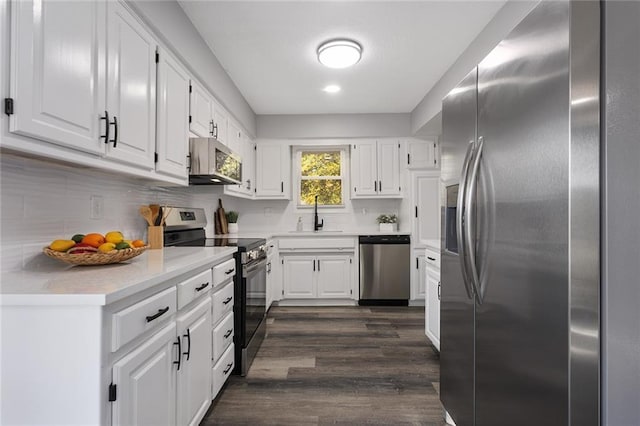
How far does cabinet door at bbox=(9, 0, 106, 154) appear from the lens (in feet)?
3.47

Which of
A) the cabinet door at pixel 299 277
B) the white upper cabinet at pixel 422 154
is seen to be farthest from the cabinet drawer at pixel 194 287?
the white upper cabinet at pixel 422 154

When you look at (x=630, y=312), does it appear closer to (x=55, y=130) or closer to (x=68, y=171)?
(x=55, y=130)

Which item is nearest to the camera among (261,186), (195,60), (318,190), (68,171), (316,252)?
(68,171)

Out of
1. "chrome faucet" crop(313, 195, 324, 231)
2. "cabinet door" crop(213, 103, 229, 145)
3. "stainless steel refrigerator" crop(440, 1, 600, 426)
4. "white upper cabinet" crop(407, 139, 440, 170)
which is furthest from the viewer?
"chrome faucet" crop(313, 195, 324, 231)

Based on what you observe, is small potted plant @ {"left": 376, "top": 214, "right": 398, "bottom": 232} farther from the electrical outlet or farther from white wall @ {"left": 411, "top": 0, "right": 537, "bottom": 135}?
the electrical outlet

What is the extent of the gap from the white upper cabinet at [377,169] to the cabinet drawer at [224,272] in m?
2.60

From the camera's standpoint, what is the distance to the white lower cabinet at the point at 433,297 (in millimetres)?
2633

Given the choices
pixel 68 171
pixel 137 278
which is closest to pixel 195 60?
pixel 68 171

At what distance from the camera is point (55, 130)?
3.92 feet

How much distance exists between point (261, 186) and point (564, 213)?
13.2 ft

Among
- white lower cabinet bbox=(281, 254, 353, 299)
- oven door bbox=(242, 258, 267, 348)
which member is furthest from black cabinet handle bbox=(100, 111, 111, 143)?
white lower cabinet bbox=(281, 254, 353, 299)

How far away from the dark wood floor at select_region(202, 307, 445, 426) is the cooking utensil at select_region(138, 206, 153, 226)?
1.24 m

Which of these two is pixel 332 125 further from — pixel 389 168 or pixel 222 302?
pixel 222 302

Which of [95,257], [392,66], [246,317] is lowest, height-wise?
[246,317]
